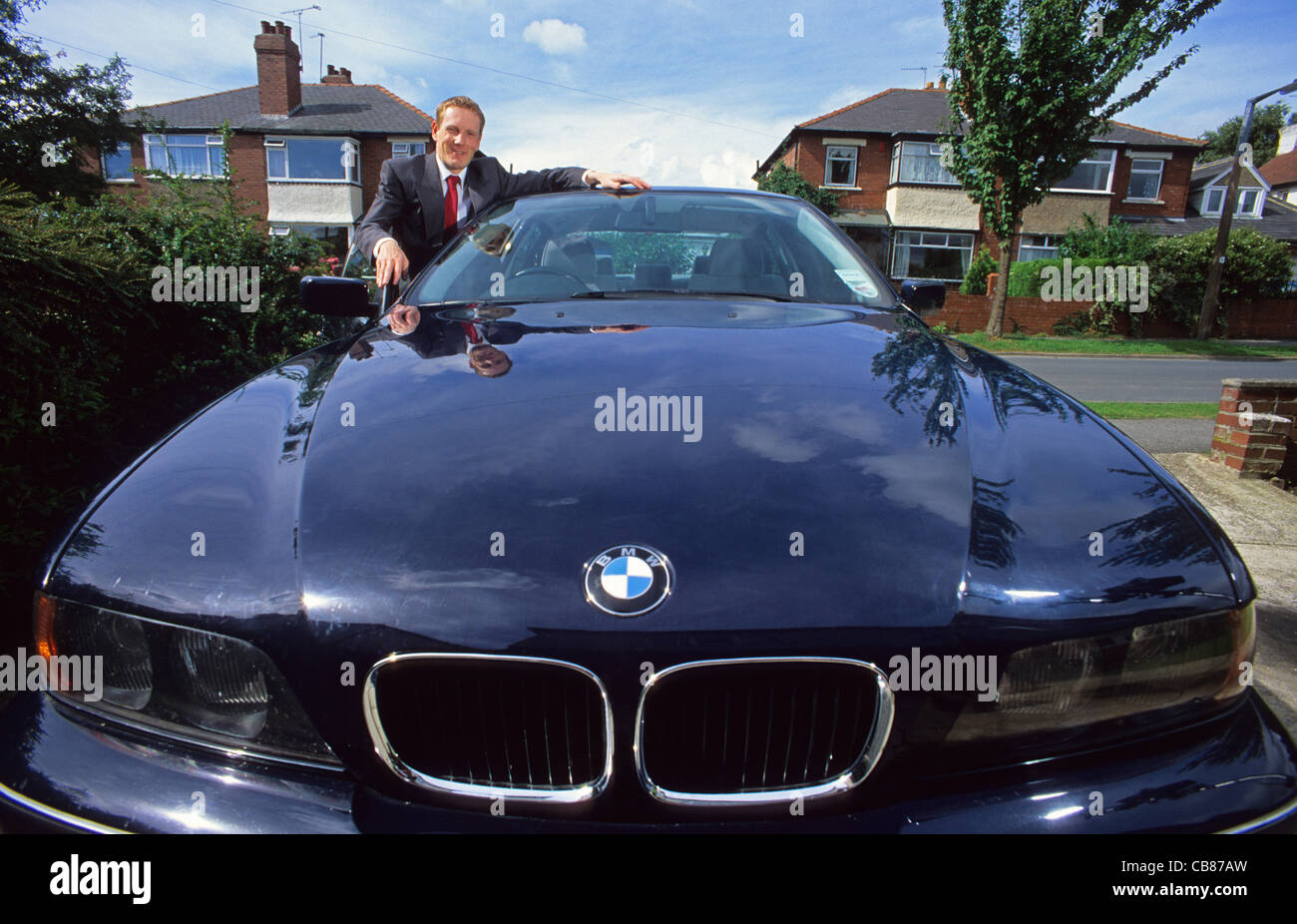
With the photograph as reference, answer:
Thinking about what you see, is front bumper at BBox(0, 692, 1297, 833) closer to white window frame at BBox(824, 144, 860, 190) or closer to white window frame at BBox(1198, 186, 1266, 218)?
white window frame at BBox(824, 144, 860, 190)

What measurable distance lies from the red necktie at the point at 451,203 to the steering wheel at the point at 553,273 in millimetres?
1610

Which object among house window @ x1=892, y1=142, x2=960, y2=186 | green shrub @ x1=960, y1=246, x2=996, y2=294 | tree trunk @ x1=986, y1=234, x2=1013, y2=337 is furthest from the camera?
house window @ x1=892, y1=142, x2=960, y2=186

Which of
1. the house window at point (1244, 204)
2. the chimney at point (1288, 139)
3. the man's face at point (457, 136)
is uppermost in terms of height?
the chimney at point (1288, 139)

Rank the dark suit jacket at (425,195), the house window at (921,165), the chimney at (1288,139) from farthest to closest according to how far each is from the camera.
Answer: the chimney at (1288,139) < the house window at (921,165) < the dark suit jacket at (425,195)

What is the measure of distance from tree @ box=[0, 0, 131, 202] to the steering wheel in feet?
92.1

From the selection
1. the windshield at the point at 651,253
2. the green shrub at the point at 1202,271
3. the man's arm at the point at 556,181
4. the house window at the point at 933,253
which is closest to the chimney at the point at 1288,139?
the house window at the point at 933,253

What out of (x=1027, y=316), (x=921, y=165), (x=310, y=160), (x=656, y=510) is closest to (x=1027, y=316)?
(x=1027, y=316)

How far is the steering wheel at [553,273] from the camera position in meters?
2.52

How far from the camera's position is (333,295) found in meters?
2.61

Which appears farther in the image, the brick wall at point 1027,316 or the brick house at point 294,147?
the brick house at point 294,147

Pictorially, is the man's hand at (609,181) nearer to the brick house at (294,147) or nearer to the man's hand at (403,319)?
the man's hand at (403,319)

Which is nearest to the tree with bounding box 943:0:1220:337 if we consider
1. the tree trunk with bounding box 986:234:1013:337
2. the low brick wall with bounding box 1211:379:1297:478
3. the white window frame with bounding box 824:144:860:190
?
the tree trunk with bounding box 986:234:1013:337

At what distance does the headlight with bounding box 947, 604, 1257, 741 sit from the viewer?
3.70 feet
